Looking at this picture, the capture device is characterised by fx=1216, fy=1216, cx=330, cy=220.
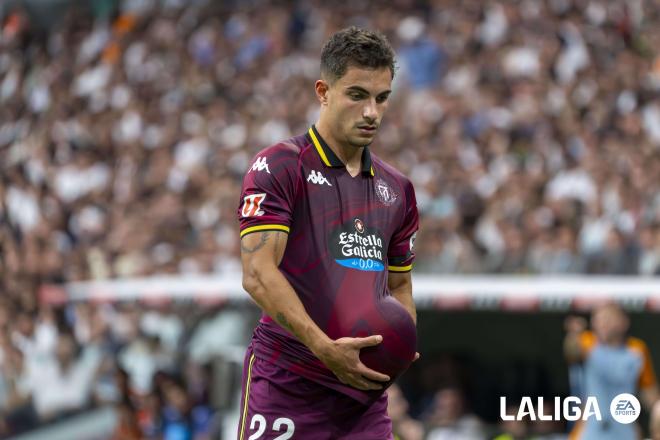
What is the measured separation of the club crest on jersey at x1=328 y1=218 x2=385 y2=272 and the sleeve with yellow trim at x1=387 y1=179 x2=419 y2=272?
0.27 m

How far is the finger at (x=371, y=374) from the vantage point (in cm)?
430

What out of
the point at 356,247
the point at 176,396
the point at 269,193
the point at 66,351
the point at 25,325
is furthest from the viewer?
the point at 25,325

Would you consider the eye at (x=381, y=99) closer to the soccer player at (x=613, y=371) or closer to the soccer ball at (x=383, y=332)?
the soccer ball at (x=383, y=332)

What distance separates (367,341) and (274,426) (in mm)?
532

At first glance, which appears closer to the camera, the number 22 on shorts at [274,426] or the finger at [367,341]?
the finger at [367,341]

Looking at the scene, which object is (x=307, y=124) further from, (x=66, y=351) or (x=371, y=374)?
(x=371, y=374)

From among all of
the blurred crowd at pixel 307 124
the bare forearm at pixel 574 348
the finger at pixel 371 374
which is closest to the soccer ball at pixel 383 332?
the finger at pixel 371 374

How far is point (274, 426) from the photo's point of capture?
452cm

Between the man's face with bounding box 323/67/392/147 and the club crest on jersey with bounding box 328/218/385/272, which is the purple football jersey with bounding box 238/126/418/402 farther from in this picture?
the man's face with bounding box 323/67/392/147

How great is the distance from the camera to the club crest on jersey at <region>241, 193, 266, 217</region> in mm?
4410

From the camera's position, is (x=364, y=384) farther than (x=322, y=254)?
No

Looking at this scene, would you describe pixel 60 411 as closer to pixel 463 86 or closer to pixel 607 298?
pixel 607 298

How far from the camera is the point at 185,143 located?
17.7 metres

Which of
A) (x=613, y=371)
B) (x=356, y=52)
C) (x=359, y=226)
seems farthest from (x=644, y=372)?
(x=356, y=52)
